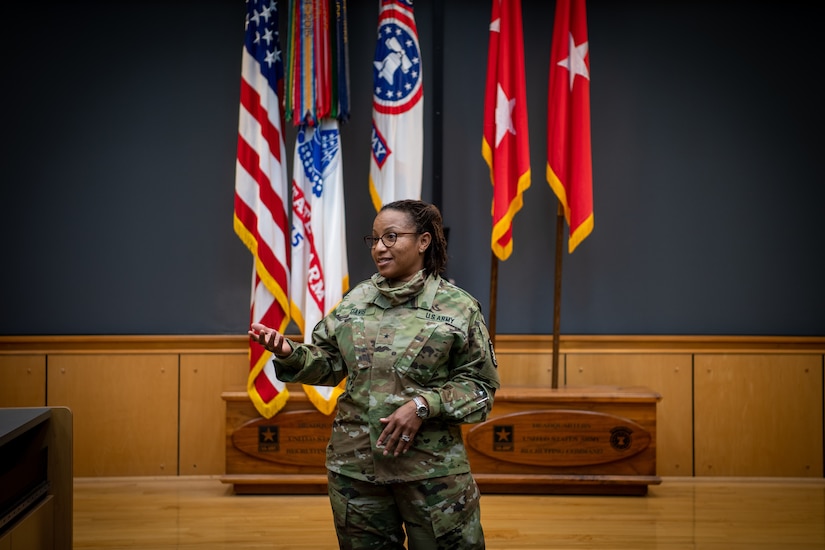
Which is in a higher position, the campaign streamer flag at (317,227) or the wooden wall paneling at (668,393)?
the campaign streamer flag at (317,227)

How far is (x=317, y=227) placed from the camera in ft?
10.8

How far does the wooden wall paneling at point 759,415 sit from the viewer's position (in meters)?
3.57

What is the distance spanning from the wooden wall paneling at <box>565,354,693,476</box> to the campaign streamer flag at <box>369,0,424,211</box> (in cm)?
128

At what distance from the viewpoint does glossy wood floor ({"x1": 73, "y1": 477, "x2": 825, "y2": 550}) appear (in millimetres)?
2730

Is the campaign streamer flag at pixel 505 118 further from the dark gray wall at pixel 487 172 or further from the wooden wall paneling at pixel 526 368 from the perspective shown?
the wooden wall paneling at pixel 526 368

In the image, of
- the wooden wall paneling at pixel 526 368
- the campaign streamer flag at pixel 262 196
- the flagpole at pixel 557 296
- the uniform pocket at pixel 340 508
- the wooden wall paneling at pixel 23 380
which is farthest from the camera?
the wooden wall paneling at pixel 526 368

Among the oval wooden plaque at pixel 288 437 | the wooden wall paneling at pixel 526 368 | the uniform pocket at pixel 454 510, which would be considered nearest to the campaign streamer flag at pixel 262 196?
the oval wooden plaque at pixel 288 437

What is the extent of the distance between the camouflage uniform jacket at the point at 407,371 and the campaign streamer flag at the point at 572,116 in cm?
163

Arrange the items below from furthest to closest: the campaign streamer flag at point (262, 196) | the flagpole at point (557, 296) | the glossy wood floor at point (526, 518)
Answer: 1. the flagpole at point (557, 296)
2. the campaign streamer flag at point (262, 196)
3. the glossy wood floor at point (526, 518)

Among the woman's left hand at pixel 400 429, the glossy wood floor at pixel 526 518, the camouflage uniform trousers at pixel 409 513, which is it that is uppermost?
the woman's left hand at pixel 400 429

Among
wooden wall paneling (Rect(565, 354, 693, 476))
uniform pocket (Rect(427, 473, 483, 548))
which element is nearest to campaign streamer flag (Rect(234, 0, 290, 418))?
wooden wall paneling (Rect(565, 354, 693, 476))

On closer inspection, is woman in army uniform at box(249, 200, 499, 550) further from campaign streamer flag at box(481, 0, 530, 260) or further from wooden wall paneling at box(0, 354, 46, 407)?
wooden wall paneling at box(0, 354, 46, 407)

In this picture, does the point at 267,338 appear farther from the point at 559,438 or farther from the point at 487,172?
the point at 487,172

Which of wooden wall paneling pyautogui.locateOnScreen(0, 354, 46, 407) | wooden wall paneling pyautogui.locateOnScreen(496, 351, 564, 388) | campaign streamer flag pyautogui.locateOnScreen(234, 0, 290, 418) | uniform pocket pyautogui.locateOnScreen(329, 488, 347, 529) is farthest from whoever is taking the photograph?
wooden wall paneling pyautogui.locateOnScreen(496, 351, 564, 388)
